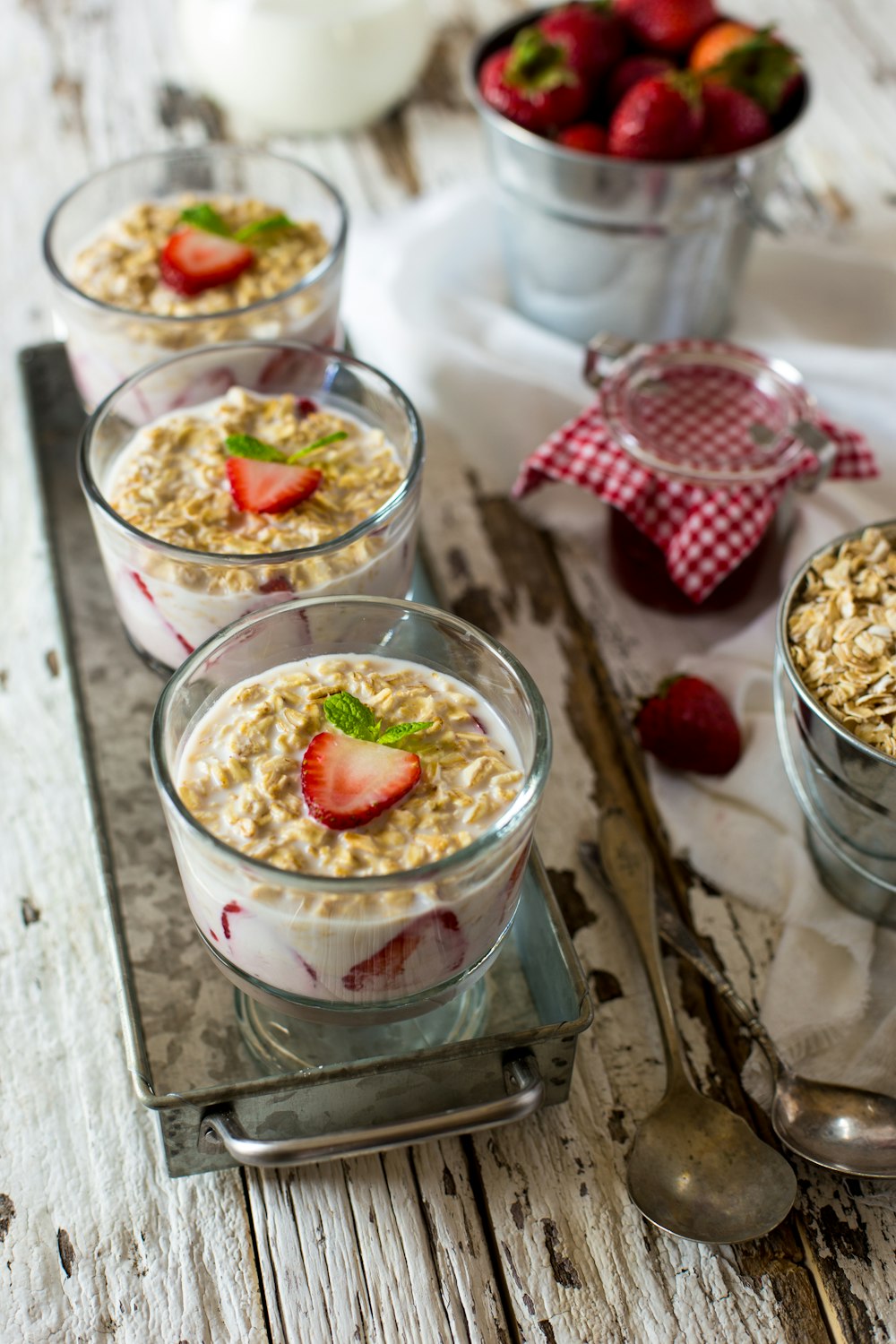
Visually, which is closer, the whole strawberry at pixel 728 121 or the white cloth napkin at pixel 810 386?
the white cloth napkin at pixel 810 386

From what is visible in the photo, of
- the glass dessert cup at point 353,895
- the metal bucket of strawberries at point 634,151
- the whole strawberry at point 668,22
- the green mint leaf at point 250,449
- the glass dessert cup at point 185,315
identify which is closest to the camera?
the glass dessert cup at point 353,895

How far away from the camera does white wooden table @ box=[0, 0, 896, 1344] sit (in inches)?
38.9

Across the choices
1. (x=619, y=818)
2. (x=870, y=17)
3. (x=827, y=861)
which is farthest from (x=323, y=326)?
(x=870, y=17)

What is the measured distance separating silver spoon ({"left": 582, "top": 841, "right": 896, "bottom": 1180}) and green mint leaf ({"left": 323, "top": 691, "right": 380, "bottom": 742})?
414 mm

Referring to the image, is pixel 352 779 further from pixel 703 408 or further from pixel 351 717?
pixel 703 408

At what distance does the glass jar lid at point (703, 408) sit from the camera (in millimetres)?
1446

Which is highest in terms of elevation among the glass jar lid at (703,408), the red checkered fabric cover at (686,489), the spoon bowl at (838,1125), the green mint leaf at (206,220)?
the green mint leaf at (206,220)

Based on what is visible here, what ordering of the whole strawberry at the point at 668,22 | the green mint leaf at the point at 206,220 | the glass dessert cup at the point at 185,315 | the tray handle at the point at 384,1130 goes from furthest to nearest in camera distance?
the whole strawberry at the point at 668,22 → the green mint leaf at the point at 206,220 → the glass dessert cup at the point at 185,315 → the tray handle at the point at 384,1130

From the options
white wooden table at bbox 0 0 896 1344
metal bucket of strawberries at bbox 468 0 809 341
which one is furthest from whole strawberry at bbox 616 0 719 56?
white wooden table at bbox 0 0 896 1344

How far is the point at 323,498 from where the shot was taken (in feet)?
3.98

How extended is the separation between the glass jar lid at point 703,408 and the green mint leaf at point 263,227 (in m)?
0.39

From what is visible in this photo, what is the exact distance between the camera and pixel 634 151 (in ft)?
5.36

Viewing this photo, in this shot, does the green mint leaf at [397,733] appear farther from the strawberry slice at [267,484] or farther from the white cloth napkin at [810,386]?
the white cloth napkin at [810,386]

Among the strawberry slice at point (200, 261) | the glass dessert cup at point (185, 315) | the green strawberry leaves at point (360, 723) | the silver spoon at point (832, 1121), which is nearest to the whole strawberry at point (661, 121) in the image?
the glass dessert cup at point (185, 315)
